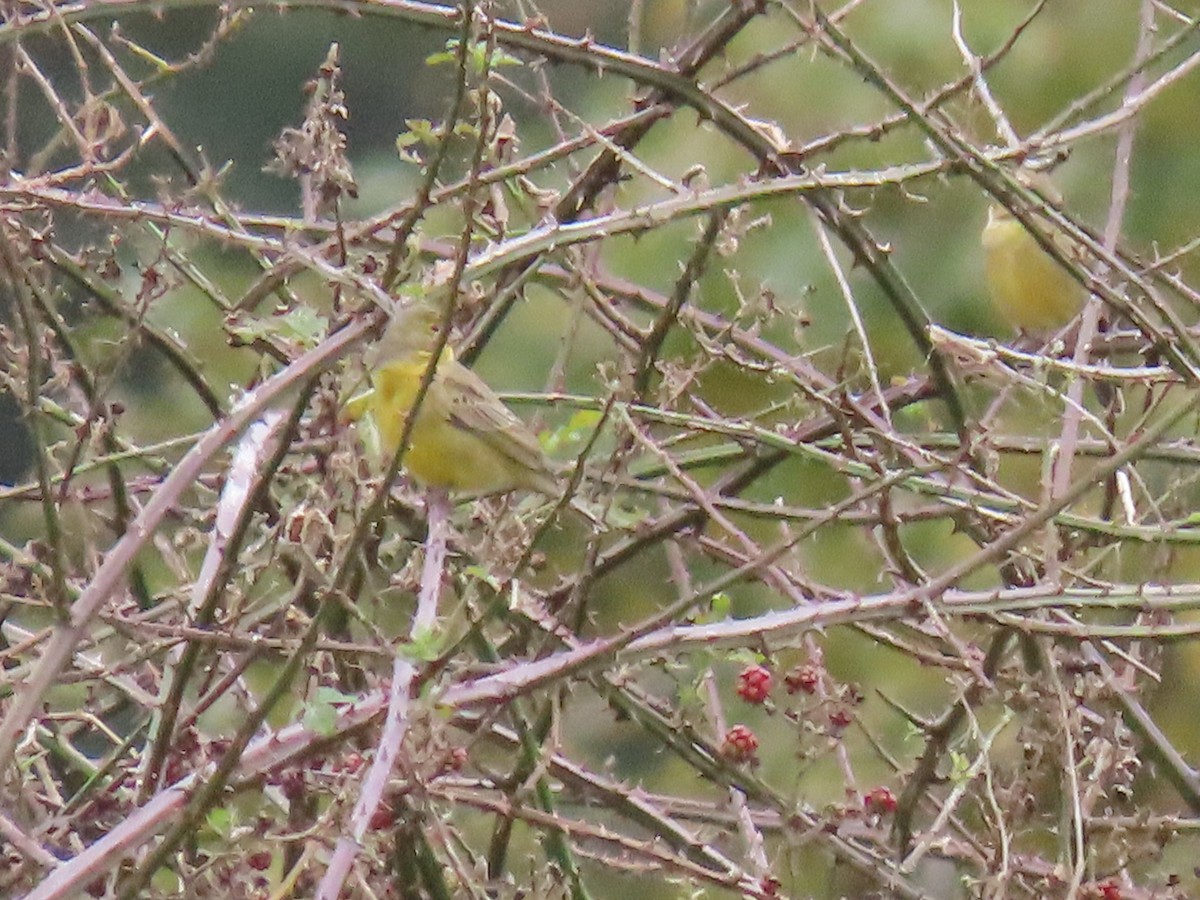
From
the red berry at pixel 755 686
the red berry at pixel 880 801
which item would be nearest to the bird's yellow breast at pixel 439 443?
the red berry at pixel 755 686

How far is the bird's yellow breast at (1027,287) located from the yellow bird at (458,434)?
96.4 inches

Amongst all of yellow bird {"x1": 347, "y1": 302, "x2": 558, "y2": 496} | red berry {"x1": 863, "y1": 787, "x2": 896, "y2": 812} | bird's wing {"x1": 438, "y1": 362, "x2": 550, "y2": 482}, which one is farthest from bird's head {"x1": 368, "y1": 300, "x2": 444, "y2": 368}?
red berry {"x1": 863, "y1": 787, "x2": 896, "y2": 812}

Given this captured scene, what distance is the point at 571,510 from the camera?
7.64ft

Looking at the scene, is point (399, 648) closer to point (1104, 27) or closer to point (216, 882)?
point (216, 882)

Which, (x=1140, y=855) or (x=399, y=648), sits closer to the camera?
(x=399, y=648)

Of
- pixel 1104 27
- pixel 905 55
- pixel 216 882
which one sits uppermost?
pixel 1104 27

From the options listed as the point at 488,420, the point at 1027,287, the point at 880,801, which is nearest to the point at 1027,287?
the point at 1027,287

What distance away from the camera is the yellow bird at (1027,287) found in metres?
5.05

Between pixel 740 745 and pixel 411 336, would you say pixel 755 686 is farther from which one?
pixel 411 336

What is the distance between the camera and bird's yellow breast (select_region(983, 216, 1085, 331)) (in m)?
5.05

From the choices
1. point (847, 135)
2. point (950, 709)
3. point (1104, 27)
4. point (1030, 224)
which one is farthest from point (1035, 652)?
point (1104, 27)

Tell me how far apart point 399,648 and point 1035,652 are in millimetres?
939

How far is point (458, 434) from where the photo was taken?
9.52ft

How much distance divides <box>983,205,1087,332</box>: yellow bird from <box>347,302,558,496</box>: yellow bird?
8.01 feet
